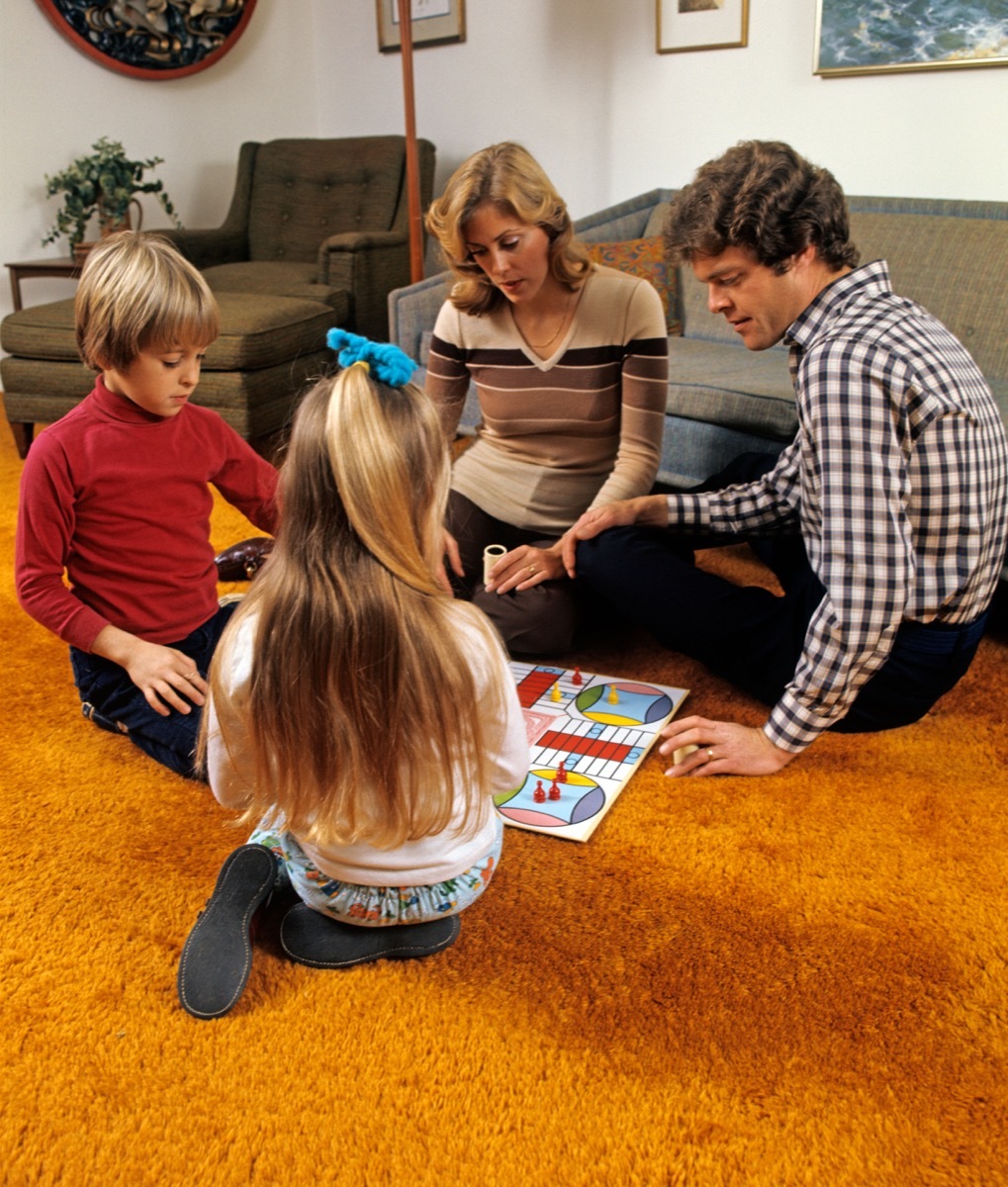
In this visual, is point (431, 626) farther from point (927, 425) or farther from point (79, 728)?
point (79, 728)

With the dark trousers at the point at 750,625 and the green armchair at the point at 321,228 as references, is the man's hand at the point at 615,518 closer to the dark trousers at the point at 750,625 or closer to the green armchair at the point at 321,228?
the dark trousers at the point at 750,625

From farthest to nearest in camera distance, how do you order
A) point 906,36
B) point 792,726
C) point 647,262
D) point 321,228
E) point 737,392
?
1. point 321,228
2. point 647,262
3. point 906,36
4. point 737,392
5. point 792,726

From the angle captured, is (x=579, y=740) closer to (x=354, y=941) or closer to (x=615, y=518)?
(x=615, y=518)

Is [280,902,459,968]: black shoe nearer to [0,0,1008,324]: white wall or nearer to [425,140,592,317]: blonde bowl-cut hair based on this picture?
[425,140,592,317]: blonde bowl-cut hair

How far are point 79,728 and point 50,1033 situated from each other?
70cm

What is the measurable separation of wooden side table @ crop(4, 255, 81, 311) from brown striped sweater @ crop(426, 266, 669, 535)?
2143 millimetres

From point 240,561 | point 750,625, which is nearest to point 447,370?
point 240,561

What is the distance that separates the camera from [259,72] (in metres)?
Answer: 4.38

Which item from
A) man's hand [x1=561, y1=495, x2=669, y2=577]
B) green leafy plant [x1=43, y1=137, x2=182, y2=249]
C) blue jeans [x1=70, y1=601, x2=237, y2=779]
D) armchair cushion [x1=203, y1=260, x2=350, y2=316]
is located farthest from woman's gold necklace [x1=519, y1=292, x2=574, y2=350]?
green leafy plant [x1=43, y1=137, x2=182, y2=249]

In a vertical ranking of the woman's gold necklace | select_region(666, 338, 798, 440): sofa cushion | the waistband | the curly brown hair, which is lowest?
the waistband

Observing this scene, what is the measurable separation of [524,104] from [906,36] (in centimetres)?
148

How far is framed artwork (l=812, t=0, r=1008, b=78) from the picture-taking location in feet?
8.54

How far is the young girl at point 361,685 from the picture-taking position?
960 millimetres

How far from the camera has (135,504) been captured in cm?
155
